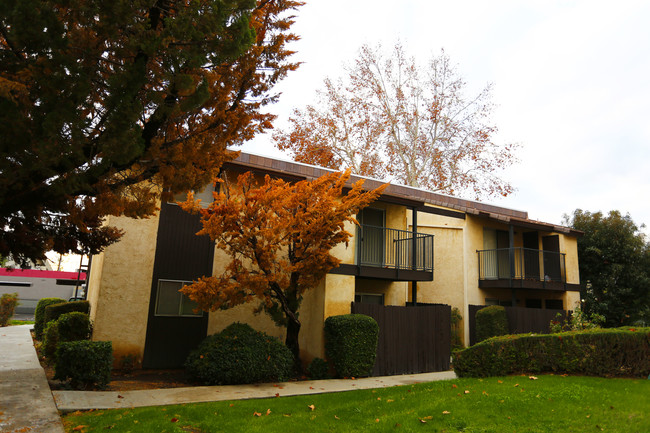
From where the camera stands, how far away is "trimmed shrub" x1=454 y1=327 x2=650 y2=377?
8.35m

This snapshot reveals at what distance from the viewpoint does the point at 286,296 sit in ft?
36.4

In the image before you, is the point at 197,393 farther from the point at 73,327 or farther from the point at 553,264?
the point at 553,264

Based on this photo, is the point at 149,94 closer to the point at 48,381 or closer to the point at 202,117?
the point at 202,117

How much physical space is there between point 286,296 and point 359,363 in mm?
2544

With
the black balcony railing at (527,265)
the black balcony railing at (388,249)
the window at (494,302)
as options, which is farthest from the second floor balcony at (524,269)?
the black balcony railing at (388,249)

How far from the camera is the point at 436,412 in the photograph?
6484mm

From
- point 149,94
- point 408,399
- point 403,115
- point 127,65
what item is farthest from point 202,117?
point 403,115

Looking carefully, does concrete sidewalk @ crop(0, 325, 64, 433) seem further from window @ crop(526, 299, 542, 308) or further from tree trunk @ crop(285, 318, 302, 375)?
window @ crop(526, 299, 542, 308)

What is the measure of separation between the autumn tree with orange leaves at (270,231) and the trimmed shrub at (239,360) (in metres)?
0.80

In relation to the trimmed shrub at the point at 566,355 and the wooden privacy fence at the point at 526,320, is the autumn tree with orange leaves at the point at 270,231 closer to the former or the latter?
the trimmed shrub at the point at 566,355

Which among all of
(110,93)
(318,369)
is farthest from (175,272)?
(110,93)

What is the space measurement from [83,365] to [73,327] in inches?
104

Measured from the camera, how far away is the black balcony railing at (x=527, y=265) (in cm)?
1895

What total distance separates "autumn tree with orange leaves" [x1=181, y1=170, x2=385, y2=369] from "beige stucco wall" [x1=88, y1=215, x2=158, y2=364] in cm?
273
